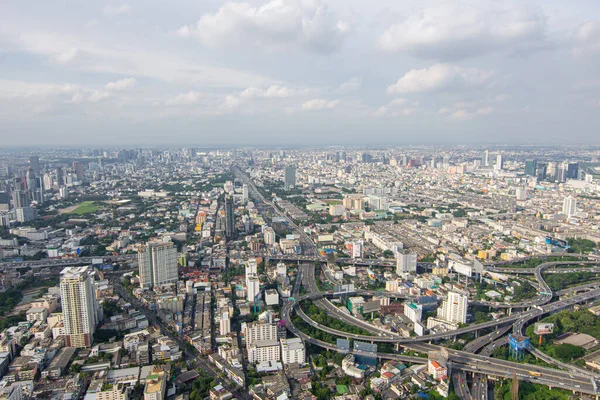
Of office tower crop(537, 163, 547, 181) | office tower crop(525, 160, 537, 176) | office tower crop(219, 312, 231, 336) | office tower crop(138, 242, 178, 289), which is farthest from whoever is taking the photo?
office tower crop(525, 160, 537, 176)

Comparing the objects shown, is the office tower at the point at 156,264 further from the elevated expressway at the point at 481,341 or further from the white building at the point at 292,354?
the white building at the point at 292,354

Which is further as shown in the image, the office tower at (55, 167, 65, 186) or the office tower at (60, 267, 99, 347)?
the office tower at (55, 167, 65, 186)

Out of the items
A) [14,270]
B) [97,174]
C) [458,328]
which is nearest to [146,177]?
[97,174]

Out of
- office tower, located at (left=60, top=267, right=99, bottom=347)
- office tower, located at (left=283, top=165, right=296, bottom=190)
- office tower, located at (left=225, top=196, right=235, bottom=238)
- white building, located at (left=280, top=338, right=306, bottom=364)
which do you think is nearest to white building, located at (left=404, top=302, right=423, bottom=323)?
white building, located at (left=280, top=338, right=306, bottom=364)

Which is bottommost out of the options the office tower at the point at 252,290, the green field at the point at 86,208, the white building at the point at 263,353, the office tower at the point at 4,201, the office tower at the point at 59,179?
the white building at the point at 263,353

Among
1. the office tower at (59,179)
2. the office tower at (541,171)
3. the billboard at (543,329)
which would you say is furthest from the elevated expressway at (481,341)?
the office tower at (541,171)

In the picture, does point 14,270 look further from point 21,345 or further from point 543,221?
point 543,221

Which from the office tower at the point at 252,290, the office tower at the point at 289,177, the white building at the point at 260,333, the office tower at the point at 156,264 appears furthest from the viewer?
the office tower at the point at 289,177

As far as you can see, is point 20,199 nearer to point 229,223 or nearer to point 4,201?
point 4,201

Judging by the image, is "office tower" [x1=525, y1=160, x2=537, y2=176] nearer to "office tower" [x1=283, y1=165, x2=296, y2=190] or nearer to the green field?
"office tower" [x1=283, y1=165, x2=296, y2=190]
